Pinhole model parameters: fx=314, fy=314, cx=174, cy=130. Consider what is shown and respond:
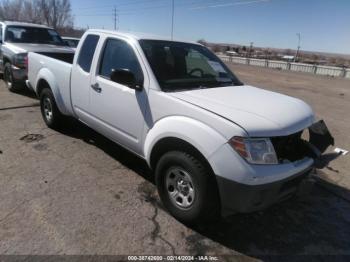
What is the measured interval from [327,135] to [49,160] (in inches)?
143

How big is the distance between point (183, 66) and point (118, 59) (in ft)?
2.67

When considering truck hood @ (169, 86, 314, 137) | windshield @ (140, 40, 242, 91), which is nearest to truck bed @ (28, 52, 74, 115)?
windshield @ (140, 40, 242, 91)

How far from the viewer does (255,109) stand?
2.99 m

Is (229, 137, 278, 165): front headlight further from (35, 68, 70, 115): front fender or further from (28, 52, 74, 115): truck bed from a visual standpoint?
(35, 68, 70, 115): front fender

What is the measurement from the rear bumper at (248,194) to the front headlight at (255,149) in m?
0.20

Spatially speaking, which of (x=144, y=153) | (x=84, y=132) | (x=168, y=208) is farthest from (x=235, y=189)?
(x=84, y=132)

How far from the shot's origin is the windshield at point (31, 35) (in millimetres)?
8711

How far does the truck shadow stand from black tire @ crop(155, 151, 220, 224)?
0.22m

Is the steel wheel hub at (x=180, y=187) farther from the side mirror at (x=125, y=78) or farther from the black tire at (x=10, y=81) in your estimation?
the black tire at (x=10, y=81)

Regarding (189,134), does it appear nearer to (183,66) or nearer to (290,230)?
(183,66)

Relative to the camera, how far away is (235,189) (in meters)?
2.60

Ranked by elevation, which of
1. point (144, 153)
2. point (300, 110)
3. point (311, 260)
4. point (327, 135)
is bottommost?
point (311, 260)

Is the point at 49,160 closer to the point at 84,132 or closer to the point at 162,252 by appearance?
the point at 84,132

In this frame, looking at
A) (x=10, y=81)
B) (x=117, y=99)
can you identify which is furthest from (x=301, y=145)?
(x=10, y=81)
